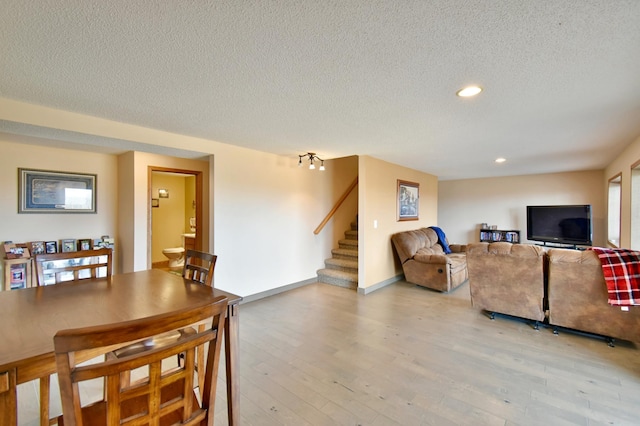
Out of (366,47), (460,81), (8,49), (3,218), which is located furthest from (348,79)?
(3,218)

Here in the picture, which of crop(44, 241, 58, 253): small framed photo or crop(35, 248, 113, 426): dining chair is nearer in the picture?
crop(35, 248, 113, 426): dining chair

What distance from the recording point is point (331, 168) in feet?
18.0

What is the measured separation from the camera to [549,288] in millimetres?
2967

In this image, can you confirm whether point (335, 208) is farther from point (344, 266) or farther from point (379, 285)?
point (379, 285)

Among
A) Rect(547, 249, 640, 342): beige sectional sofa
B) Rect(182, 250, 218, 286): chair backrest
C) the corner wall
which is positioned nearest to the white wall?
the corner wall

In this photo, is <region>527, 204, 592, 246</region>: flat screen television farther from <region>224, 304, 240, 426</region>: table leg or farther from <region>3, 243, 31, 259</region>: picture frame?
<region>3, 243, 31, 259</region>: picture frame

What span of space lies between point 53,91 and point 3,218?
8.10 ft

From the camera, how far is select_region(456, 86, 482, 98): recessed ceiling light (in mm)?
Result: 2008

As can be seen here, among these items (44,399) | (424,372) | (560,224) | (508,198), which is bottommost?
(424,372)

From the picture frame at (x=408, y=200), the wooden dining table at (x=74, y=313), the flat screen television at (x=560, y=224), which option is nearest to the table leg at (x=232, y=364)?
the wooden dining table at (x=74, y=313)

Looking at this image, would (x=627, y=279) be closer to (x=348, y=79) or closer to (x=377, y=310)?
(x=377, y=310)

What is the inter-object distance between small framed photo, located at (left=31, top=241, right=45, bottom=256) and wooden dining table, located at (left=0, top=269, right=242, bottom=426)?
2.36 metres

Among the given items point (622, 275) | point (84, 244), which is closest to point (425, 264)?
point (622, 275)

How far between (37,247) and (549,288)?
239 inches
